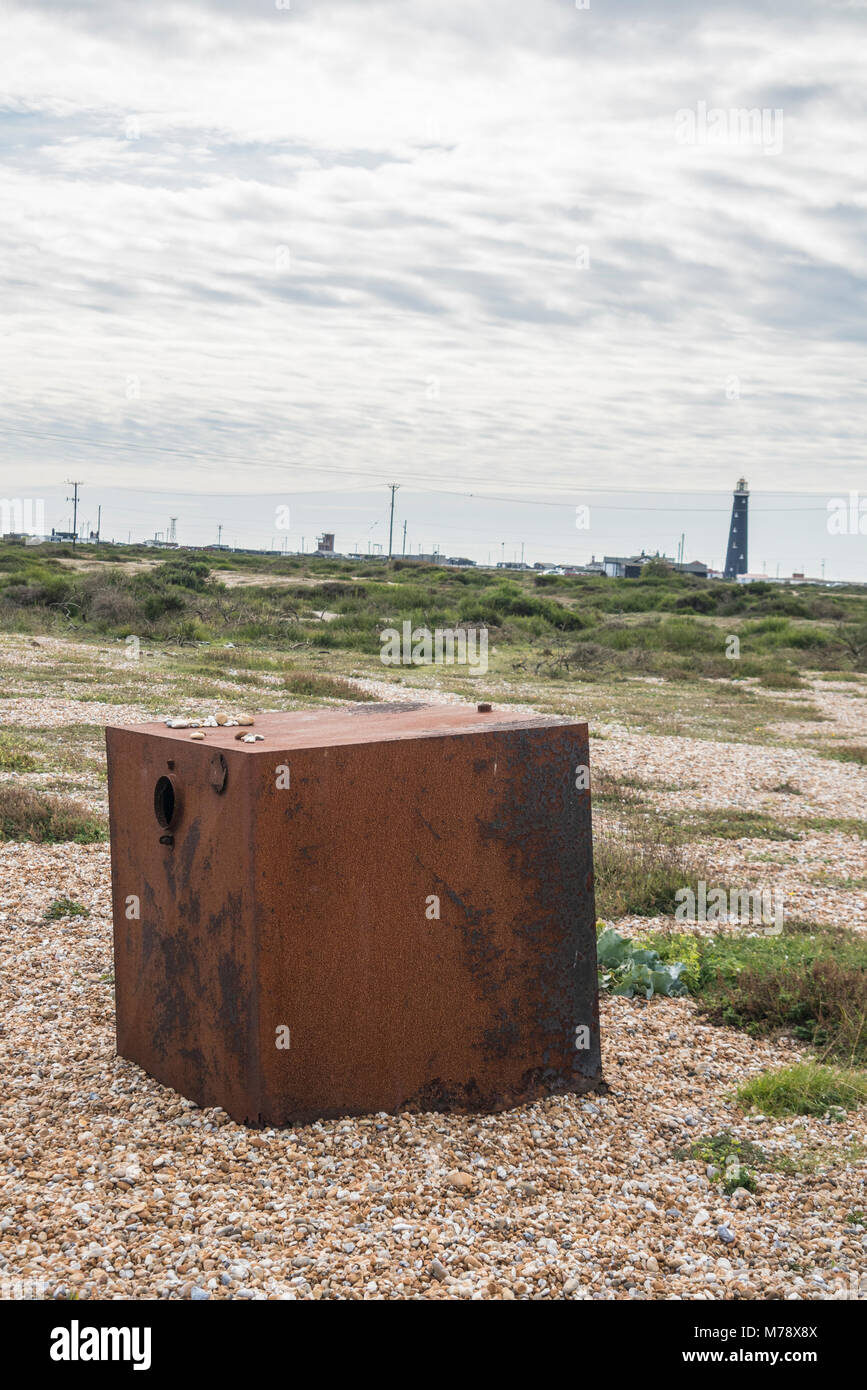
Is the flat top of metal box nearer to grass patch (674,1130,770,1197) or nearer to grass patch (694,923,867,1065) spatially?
grass patch (674,1130,770,1197)

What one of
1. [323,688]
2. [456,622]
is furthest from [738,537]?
[323,688]

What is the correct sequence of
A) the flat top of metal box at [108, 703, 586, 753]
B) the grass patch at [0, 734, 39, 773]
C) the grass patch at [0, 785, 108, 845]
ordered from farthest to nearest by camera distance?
the grass patch at [0, 734, 39, 773] → the grass patch at [0, 785, 108, 845] → the flat top of metal box at [108, 703, 586, 753]

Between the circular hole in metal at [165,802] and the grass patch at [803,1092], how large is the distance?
231cm

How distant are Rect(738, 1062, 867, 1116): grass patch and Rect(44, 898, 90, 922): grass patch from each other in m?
3.67

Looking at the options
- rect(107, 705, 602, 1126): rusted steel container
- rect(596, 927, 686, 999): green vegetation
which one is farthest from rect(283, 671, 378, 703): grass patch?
rect(107, 705, 602, 1126): rusted steel container

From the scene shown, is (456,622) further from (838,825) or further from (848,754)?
(838,825)

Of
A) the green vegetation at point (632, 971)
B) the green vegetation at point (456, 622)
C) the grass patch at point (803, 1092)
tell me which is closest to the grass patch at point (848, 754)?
the green vegetation at point (456, 622)

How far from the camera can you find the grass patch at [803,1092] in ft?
13.4

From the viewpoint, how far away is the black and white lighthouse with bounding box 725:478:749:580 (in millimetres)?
145875

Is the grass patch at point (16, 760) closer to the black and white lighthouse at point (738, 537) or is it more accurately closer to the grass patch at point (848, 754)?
the grass patch at point (848, 754)

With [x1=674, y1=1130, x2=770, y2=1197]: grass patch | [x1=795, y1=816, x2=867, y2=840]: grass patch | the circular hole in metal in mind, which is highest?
the circular hole in metal

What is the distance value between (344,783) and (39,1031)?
6.78 ft
